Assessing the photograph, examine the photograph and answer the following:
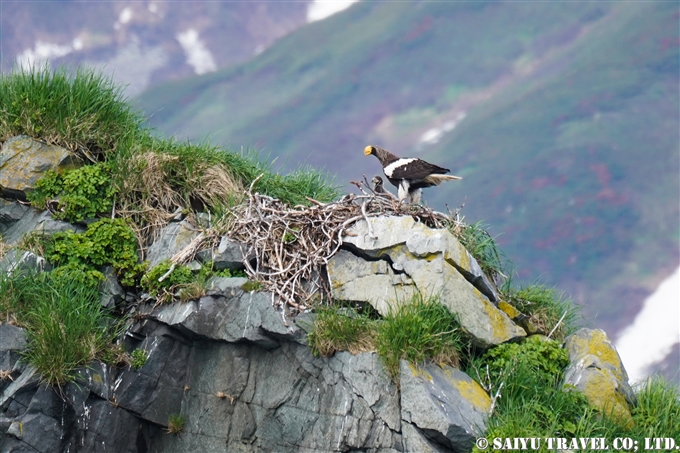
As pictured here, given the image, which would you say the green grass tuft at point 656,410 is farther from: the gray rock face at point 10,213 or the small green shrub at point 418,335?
the gray rock face at point 10,213

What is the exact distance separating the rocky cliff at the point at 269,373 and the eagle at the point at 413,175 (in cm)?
49

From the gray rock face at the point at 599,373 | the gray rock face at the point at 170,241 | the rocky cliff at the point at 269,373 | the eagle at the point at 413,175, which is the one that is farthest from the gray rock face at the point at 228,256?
the gray rock face at the point at 599,373

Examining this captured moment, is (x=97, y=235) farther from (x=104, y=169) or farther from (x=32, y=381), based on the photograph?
(x=32, y=381)

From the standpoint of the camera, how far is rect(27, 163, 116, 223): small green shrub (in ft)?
36.7

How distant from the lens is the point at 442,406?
8.78 metres

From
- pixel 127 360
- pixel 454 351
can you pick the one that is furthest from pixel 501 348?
pixel 127 360

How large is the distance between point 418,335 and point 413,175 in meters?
2.37

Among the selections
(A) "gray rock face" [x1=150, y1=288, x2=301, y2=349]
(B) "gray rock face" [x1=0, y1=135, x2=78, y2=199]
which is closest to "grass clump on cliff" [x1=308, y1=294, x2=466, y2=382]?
(A) "gray rock face" [x1=150, y1=288, x2=301, y2=349]

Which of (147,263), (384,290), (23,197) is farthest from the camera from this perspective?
(23,197)

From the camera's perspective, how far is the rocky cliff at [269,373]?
9.23 metres

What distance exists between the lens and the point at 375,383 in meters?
9.16

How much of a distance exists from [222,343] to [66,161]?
3651 mm

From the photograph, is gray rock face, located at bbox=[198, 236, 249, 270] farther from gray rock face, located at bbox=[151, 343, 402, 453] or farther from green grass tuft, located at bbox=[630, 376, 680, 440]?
green grass tuft, located at bbox=[630, 376, 680, 440]

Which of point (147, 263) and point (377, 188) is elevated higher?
point (377, 188)
